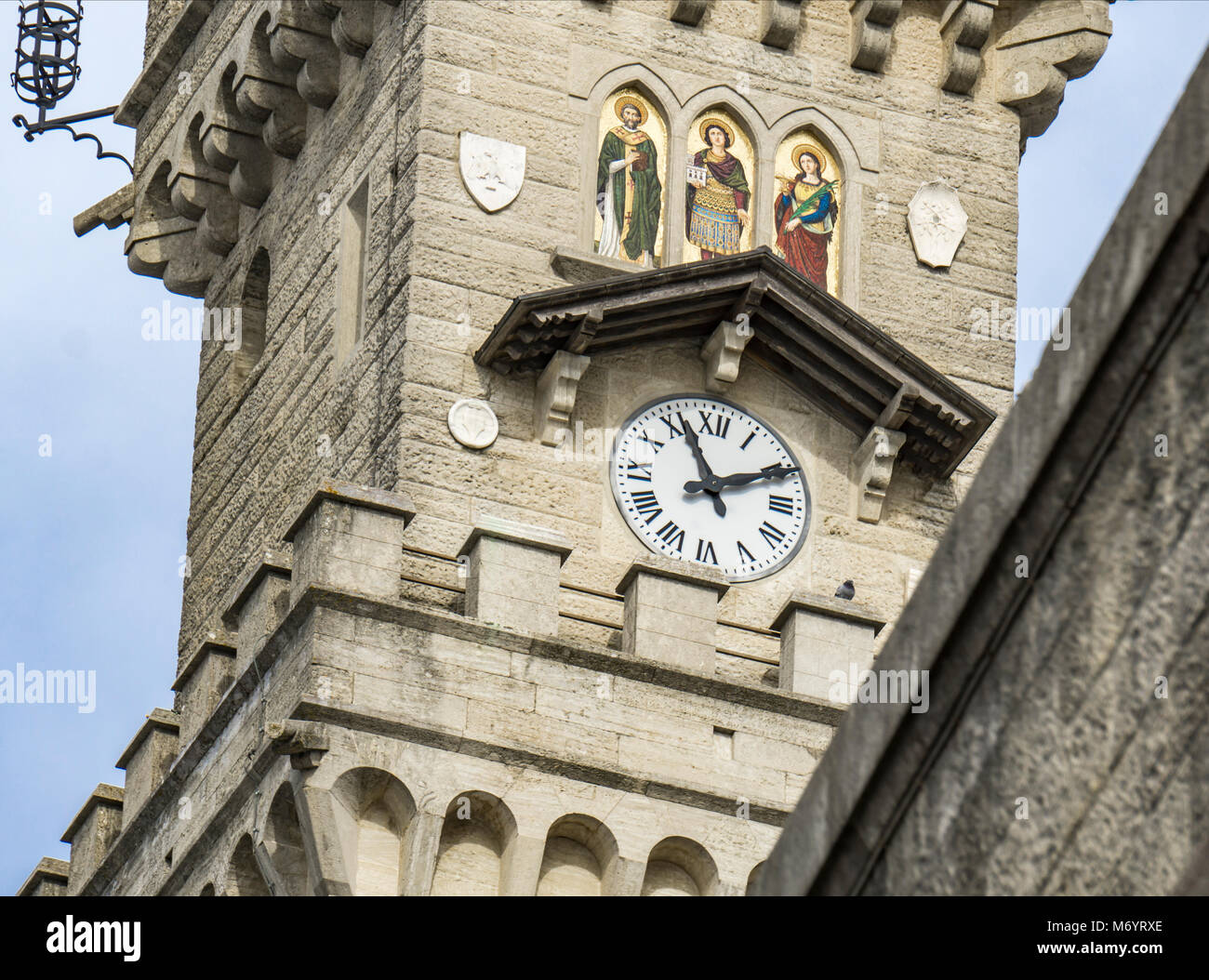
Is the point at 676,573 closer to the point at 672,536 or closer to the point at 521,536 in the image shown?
the point at 521,536

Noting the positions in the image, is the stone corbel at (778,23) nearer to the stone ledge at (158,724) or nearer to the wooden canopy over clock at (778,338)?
the wooden canopy over clock at (778,338)

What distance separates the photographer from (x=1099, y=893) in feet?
31.0

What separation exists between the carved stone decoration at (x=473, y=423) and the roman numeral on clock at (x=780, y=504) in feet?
6.52


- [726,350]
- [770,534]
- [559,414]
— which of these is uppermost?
[726,350]

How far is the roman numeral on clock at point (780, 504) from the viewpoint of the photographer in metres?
22.2

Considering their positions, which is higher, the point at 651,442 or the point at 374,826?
the point at 651,442

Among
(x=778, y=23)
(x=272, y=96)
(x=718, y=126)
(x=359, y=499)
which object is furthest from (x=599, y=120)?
(x=359, y=499)

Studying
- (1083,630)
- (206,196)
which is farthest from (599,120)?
(1083,630)

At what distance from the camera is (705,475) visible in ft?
72.1

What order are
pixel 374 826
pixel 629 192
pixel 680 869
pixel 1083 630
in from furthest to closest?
1. pixel 629 192
2. pixel 680 869
3. pixel 374 826
4. pixel 1083 630

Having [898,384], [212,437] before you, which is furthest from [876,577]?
[212,437]

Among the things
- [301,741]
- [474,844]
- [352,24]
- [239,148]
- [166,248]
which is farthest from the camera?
[166,248]

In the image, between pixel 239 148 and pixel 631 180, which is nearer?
pixel 631 180

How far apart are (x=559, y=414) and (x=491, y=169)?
2.12m
